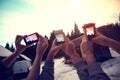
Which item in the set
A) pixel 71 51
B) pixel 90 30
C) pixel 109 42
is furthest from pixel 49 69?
pixel 109 42

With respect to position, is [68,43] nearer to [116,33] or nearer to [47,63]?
[47,63]

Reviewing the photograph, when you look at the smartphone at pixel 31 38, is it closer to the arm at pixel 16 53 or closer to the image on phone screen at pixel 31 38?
the image on phone screen at pixel 31 38

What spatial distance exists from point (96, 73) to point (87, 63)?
389 millimetres

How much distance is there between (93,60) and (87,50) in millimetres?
168

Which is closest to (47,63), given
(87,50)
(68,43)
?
(68,43)

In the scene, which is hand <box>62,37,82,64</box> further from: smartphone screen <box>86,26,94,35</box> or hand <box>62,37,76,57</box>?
smartphone screen <box>86,26,94,35</box>

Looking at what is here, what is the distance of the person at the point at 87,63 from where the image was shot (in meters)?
2.02

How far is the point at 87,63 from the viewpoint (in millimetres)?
2396

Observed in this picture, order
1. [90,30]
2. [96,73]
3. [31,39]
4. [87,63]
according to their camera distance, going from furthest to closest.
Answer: [31,39] < [90,30] < [87,63] < [96,73]

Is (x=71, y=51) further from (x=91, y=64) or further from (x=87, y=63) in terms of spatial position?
(x=91, y=64)

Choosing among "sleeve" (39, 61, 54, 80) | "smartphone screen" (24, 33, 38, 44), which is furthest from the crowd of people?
"smartphone screen" (24, 33, 38, 44)

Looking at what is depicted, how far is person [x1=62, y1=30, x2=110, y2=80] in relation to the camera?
202 cm

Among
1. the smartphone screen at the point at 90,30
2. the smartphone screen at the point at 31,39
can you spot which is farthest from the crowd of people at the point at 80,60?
the smartphone screen at the point at 31,39

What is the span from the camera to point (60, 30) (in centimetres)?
320
